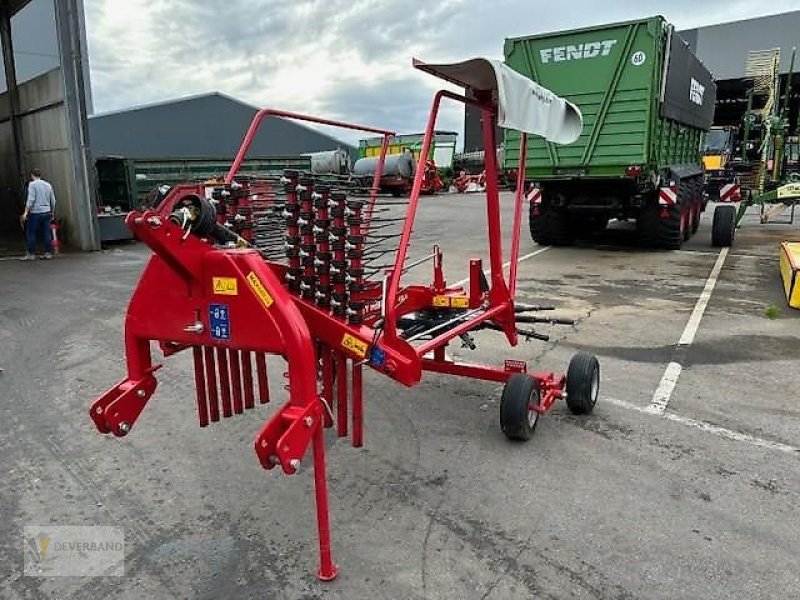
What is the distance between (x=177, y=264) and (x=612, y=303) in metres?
5.91

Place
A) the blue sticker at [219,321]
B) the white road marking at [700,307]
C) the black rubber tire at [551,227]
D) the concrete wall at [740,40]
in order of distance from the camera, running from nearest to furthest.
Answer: the blue sticker at [219,321], the white road marking at [700,307], the black rubber tire at [551,227], the concrete wall at [740,40]

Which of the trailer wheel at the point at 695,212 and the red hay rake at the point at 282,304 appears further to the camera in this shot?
the trailer wheel at the point at 695,212

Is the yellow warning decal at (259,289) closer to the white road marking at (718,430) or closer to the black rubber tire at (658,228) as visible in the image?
the white road marking at (718,430)

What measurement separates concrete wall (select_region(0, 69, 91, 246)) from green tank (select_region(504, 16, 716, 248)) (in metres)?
8.08

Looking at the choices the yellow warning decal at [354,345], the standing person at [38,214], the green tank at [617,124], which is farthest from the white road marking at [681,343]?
the standing person at [38,214]

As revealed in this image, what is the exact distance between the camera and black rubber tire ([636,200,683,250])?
10.9m

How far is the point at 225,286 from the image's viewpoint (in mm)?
2611

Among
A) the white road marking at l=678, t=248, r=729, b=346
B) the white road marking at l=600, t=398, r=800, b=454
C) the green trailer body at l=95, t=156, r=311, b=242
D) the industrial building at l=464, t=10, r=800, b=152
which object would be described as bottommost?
the white road marking at l=600, t=398, r=800, b=454

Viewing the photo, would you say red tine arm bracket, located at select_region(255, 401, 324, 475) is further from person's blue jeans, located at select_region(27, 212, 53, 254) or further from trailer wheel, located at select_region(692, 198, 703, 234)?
trailer wheel, located at select_region(692, 198, 703, 234)

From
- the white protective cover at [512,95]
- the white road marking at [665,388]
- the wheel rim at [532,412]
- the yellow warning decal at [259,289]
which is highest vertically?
the white protective cover at [512,95]

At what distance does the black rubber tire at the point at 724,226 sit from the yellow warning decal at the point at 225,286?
10832 millimetres

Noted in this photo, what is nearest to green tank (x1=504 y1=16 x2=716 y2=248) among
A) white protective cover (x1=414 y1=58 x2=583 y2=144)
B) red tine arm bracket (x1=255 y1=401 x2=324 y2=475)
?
white protective cover (x1=414 y1=58 x2=583 y2=144)

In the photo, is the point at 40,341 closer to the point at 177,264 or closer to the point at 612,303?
the point at 177,264

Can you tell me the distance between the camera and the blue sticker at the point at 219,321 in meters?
2.63
